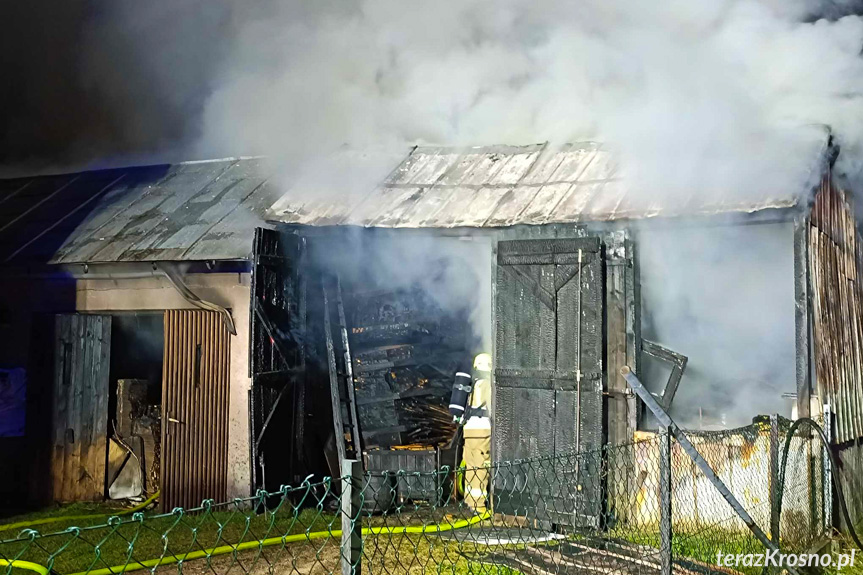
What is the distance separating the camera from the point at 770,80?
28.8 feet

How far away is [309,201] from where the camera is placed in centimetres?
985

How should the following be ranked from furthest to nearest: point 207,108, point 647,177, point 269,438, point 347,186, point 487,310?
point 207,108 → point 487,310 → point 347,186 → point 269,438 → point 647,177

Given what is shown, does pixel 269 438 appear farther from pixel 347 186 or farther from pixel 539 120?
pixel 539 120

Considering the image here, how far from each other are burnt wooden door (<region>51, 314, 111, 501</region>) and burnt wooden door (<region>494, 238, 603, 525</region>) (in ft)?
20.4

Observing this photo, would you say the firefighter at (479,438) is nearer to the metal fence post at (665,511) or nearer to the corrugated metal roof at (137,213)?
the corrugated metal roof at (137,213)

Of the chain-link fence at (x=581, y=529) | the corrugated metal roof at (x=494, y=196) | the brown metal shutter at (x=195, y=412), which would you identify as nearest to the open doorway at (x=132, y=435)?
the brown metal shutter at (x=195, y=412)

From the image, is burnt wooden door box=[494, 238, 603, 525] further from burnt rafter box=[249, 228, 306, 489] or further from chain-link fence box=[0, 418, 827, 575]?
burnt rafter box=[249, 228, 306, 489]

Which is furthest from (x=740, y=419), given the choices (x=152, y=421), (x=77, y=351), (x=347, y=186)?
(x=77, y=351)

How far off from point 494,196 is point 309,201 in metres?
2.43

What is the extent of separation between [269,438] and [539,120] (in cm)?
552

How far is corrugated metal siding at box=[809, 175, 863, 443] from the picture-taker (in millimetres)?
8086

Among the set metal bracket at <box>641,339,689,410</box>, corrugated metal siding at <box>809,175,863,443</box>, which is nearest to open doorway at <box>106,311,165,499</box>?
metal bracket at <box>641,339,689,410</box>

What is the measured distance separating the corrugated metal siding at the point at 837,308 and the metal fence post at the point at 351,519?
6379mm

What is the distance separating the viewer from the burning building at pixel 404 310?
8.34 m
